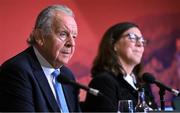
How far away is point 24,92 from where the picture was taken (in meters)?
1.97

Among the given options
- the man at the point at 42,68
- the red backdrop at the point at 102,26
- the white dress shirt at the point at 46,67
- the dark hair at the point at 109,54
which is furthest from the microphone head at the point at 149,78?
the red backdrop at the point at 102,26

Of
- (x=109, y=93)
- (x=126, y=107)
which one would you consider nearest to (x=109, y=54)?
(x=109, y=93)

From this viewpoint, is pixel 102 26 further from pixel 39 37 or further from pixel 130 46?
pixel 39 37

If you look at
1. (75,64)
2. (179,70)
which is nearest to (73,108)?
(75,64)

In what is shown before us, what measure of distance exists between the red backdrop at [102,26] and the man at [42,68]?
124 centimetres

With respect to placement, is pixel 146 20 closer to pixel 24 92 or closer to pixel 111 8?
pixel 111 8

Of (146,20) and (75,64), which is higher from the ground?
(146,20)

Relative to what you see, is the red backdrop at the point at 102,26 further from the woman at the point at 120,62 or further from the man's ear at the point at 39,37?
the man's ear at the point at 39,37

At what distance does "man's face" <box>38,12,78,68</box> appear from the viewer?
2.20 m

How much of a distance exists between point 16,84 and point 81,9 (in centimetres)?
192

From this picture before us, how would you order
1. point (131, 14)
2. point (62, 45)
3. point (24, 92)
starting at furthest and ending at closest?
1. point (131, 14)
2. point (62, 45)
3. point (24, 92)

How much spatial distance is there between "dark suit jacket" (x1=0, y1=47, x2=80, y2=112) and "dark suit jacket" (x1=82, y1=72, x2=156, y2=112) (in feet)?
2.15

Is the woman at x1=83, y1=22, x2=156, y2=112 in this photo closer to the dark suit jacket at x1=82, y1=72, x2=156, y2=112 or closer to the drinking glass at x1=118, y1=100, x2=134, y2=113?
the dark suit jacket at x1=82, y1=72, x2=156, y2=112

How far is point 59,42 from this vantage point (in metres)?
2.20
